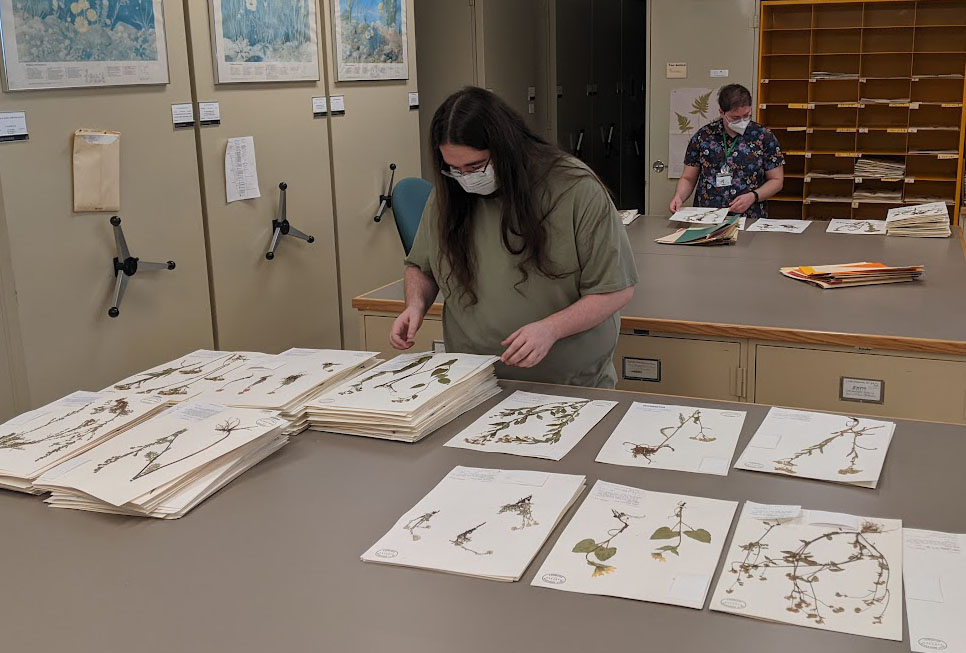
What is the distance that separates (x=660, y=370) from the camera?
2773 mm

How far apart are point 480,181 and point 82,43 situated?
5.62 ft

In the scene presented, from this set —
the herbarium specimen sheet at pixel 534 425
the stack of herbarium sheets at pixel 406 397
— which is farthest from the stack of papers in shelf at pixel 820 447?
the stack of herbarium sheets at pixel 406 397

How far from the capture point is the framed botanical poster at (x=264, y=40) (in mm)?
3662

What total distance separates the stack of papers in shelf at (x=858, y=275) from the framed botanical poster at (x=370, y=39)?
7.88 feet

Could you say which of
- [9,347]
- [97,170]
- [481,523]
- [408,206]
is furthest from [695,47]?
[481,523]

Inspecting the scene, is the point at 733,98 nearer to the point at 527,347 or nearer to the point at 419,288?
the point at 419,288

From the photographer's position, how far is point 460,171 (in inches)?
83.6

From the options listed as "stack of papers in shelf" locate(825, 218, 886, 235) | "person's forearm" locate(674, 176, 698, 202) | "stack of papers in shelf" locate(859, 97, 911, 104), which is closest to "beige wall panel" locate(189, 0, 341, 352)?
"person's forearm" locate(674, 176, 698, 202)

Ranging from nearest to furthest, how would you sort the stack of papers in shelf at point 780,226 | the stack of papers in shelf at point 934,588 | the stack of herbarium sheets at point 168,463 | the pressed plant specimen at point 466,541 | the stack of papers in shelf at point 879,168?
the stack of papers in shelf at point 934,588
the pressed plant specimen at point 466,541
the stack of herbarium sheets at point 168,463
the stack of papers in shelf at point 780,226
the stack of papers in shelf at point 879,168

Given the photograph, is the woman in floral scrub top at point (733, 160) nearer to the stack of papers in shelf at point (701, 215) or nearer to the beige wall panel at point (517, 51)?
the stack of papers in shelf at point (701, 215)

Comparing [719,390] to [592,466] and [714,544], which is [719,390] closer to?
[592,466]

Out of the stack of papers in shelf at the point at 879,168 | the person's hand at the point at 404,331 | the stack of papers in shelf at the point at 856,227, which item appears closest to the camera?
the person's hand at the point at 404,331

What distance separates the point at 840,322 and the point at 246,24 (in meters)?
2.58

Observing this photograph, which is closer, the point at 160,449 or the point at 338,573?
the point at 338,573
